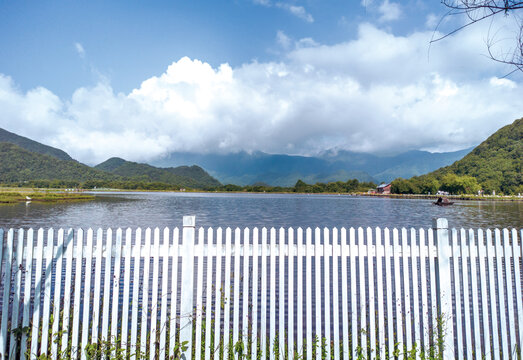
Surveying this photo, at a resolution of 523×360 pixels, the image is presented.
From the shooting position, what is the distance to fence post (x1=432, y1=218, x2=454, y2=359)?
4.64 meters

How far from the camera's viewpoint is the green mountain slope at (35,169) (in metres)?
167

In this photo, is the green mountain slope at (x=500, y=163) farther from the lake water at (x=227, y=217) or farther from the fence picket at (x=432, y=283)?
the fence picket at (x=432, y=283)

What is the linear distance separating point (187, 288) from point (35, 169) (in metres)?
210

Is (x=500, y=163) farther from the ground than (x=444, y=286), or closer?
farther from the ground

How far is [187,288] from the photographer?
467 centimetres

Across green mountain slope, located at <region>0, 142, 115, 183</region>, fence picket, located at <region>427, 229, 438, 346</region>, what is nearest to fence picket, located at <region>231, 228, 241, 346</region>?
fence picket, located at <region>427, 229, 438, 346</region>

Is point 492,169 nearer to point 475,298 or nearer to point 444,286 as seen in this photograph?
point 475,298

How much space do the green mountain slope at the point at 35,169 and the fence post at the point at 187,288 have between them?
7801 inches

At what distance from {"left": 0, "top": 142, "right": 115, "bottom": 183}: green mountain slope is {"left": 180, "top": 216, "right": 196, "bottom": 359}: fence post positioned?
19815cm

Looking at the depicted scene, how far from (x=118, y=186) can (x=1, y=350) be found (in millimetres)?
195050

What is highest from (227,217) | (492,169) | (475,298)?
(492,169)

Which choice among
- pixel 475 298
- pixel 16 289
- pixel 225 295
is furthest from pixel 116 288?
pixel 475 298

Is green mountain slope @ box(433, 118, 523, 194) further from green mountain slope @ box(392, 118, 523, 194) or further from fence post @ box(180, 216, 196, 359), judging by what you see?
fence post @ box(180, 216, 196, 359)

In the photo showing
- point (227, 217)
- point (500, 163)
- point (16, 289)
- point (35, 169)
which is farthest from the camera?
point (35, 169)
